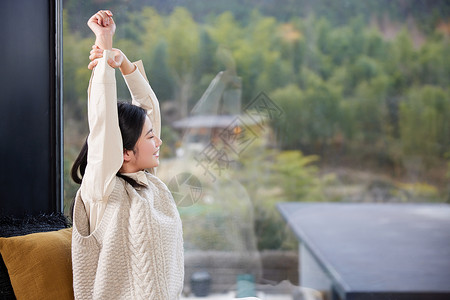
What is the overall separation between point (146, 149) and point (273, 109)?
3.24 ft

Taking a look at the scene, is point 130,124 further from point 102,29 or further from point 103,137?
point 102,29

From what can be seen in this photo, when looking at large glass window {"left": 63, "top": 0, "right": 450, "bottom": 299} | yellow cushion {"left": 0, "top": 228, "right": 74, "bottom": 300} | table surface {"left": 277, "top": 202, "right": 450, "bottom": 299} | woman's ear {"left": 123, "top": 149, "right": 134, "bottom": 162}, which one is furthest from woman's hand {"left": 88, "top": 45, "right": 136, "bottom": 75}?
table surface {"left": 277, "top": 202, "right": 450, "bottom": 299}

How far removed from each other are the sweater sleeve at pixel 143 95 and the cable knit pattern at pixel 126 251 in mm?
269

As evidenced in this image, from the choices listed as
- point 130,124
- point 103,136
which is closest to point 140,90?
point 130,124

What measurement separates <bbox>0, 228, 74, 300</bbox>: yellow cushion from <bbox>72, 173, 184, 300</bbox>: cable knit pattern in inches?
4.6

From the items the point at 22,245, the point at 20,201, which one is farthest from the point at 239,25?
the point at 22,245

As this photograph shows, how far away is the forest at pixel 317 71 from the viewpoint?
89.7 inches

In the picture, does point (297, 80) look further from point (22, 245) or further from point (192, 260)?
point (22, 245)

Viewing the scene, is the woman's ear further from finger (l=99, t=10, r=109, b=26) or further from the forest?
the forest

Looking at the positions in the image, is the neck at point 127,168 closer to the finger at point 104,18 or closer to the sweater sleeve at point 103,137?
the sweater sleeve at point 103,137

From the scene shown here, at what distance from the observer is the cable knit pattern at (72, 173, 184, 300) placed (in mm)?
1356

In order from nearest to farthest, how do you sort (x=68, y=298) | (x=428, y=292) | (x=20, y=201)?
(x=68, y=298) < (x=20, y=201) < (x=428, y=292)

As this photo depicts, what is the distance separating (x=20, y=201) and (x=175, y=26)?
107 cm

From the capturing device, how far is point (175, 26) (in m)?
2.39
